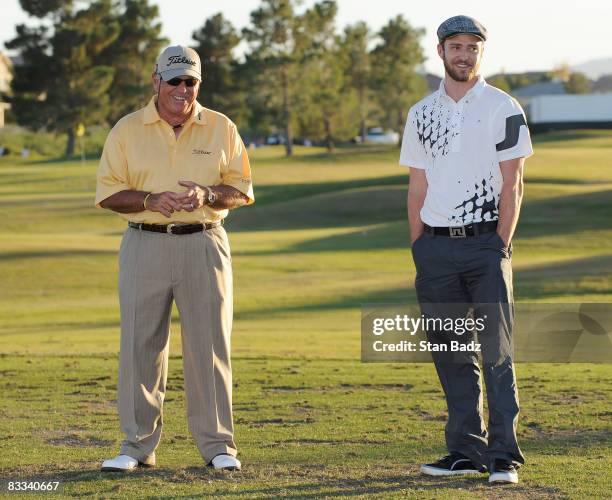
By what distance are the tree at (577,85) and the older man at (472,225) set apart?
6029 inches

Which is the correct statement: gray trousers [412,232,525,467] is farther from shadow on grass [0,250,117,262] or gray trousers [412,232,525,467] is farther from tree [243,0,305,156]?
tree [243,0,305,156]

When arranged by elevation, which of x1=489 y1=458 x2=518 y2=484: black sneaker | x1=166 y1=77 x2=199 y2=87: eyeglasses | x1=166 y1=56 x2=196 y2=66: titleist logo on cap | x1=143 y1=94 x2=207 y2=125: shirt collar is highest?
x1=166 y1=56 x2=196 y2=66: titleist logo on cap

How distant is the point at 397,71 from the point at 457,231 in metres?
101

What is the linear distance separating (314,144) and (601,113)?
26.1m

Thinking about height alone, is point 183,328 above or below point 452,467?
above

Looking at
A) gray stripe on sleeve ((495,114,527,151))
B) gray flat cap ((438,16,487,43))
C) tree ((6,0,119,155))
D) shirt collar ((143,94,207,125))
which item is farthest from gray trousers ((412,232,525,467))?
tree ((6,0,119,155))

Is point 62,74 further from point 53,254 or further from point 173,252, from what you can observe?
point 173,252

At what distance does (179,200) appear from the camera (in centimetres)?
679

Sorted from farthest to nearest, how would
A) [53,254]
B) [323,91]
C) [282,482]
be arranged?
[323,91] < [53,254] < [282,482]

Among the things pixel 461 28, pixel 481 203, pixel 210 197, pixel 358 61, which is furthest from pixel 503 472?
pixel 358 61

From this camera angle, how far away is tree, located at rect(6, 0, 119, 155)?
298ft

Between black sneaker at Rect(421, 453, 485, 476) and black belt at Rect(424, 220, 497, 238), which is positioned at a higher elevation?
black belt at Rect(424, 220, 497, 238)

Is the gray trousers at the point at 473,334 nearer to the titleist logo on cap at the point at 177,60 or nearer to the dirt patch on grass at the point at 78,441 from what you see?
the titleist logo on cap at the point at 177,60

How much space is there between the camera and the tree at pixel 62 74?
298 ft
